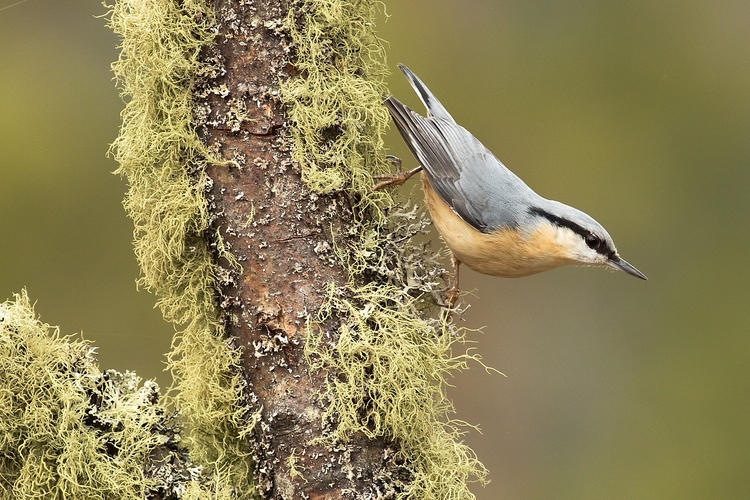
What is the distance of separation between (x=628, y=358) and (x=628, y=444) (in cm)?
41

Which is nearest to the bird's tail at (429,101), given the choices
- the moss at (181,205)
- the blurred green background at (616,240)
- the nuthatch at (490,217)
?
the nuthatch at (490,217)

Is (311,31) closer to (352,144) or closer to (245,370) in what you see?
(352,144)

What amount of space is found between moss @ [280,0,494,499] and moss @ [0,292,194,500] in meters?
0.38

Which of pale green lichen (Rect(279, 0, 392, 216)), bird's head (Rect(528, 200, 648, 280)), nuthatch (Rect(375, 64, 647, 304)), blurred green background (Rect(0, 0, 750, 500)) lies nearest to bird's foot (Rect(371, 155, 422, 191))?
pale green lichen (Rect(279, 0, 392, 216))

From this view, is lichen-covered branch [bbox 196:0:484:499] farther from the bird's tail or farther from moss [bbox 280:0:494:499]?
the bird's tail

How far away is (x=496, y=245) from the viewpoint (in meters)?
2.20

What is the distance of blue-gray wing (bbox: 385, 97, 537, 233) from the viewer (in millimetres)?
2182

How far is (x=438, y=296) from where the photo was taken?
190 centimetres

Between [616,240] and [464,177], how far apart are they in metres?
1.88

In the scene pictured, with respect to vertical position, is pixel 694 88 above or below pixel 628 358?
above

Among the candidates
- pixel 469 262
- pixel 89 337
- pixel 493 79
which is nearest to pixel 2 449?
pixel 469 262

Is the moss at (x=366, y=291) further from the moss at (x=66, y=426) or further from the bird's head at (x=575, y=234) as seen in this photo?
the bird's head at (x=575, y=234)

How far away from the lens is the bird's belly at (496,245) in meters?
2.20

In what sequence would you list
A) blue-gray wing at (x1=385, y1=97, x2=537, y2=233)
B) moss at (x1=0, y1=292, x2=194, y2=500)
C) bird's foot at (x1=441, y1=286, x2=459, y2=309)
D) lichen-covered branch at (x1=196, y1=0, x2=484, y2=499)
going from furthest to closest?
blue-gray wing at (x1=385, y1=97, x2=537, y2=233), bird's foot at (x1=441, y1=286, x2=459, y2=309), lichen-covered branch at (x1=196, y1=0, x2=484, y2=499), moss at (x1=0, y1=292, x2=194, y2=500)
